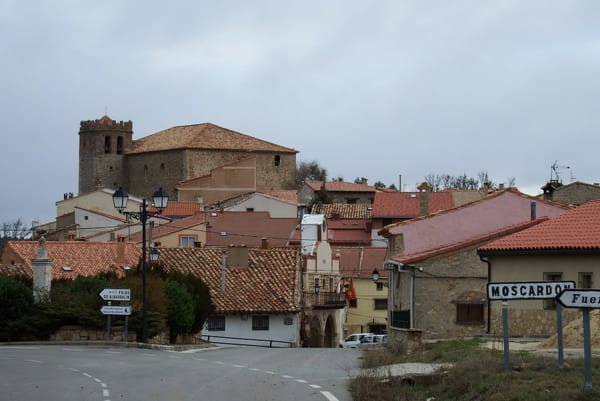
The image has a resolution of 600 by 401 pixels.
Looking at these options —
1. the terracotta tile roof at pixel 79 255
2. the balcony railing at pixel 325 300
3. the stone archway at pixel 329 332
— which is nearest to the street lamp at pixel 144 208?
the terracotta tile roof at pixel 79 255

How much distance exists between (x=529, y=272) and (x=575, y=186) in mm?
30810

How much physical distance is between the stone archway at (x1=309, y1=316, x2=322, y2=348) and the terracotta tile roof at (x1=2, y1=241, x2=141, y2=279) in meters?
10.4

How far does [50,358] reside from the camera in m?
25.7

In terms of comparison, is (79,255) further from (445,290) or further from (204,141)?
(204,141)

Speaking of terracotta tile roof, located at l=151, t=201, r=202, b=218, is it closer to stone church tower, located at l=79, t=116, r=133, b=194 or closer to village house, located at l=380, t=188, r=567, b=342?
stone church tower, located at l=79, t=116, r=133, b=194

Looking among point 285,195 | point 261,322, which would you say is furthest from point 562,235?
point 285,195

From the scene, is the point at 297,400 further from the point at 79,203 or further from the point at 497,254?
the point at 79,203

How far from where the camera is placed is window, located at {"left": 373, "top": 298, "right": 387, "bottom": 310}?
73.6 m

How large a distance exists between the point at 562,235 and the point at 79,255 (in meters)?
33.2

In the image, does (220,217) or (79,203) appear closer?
(220,217)

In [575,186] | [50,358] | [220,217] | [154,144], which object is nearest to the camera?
[50,358]

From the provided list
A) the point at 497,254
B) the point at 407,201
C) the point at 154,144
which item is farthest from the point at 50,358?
the point at 154,144

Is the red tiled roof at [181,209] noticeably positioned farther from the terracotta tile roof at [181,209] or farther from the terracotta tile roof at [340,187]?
the terracotta tile roof at [340,187]

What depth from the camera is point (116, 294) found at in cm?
3250
